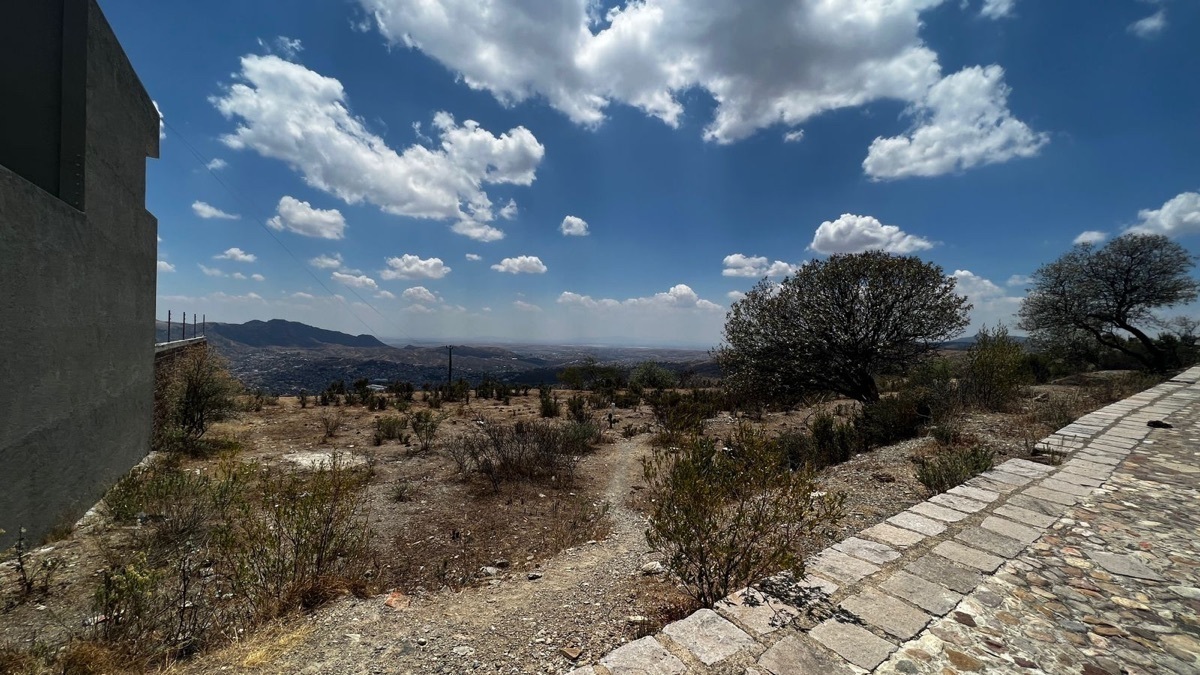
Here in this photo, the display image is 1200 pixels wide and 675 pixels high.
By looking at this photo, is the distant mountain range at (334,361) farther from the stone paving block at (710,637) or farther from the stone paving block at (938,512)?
the stone paving block at (710,637)

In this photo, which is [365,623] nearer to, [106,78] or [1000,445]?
[1000,445]

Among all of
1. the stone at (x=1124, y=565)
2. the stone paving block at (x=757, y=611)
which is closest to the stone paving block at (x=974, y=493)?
the stone at (x=1124, y=565)

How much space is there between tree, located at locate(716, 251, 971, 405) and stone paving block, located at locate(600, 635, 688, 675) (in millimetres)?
9413

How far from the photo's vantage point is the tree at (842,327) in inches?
393

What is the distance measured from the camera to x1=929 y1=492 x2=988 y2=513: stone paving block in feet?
13.1

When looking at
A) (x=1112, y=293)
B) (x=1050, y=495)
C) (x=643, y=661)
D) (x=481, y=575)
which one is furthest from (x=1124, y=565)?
(x=1112, y=293)

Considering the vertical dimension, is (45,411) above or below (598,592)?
above

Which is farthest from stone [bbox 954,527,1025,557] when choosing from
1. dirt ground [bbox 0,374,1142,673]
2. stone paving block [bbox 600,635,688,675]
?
stone paving block [bbox 600,635,688,675]

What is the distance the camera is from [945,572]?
115 inches

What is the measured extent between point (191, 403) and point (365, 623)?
33.7ft

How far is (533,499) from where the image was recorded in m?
6.93

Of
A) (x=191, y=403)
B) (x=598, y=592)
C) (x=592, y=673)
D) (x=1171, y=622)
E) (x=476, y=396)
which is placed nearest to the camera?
(x=592, y=673)

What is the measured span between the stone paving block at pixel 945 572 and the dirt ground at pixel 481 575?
1262 mm

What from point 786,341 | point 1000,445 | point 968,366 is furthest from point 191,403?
point 968,366
